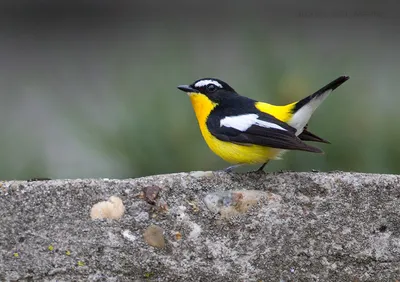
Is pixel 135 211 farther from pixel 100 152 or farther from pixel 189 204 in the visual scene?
pixel 100 152

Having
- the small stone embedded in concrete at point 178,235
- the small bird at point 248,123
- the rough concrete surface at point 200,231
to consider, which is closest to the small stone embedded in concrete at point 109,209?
the rough concrete surface at point 200,231

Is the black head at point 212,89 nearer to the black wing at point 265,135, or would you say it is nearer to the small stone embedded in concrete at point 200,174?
the black wing at point 265,135

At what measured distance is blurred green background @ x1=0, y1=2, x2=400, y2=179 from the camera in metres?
4.14

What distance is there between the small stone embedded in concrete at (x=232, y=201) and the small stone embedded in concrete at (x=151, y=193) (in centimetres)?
16

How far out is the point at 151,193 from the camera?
8.79ft

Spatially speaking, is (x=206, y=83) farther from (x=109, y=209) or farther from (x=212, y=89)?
(x=109, y=209)

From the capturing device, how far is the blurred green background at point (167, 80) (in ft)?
13.6

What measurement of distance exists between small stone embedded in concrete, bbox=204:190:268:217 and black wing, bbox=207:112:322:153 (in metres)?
0.49

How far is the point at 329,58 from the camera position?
464 cm

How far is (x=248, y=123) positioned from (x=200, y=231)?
33.3 inches

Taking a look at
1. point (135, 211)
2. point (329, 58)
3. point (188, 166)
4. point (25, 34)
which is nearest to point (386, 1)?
point (329, 58)

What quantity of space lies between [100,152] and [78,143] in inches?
5.5

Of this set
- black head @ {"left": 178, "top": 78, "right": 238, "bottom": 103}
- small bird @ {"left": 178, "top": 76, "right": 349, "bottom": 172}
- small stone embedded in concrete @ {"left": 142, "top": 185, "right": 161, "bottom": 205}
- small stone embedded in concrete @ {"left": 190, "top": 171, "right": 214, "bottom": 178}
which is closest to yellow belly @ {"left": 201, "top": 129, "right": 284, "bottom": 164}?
small bird @ {"left": 178, "top": 76, "right": 349, "bottom": 172}

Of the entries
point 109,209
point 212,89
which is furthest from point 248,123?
point 109,209
